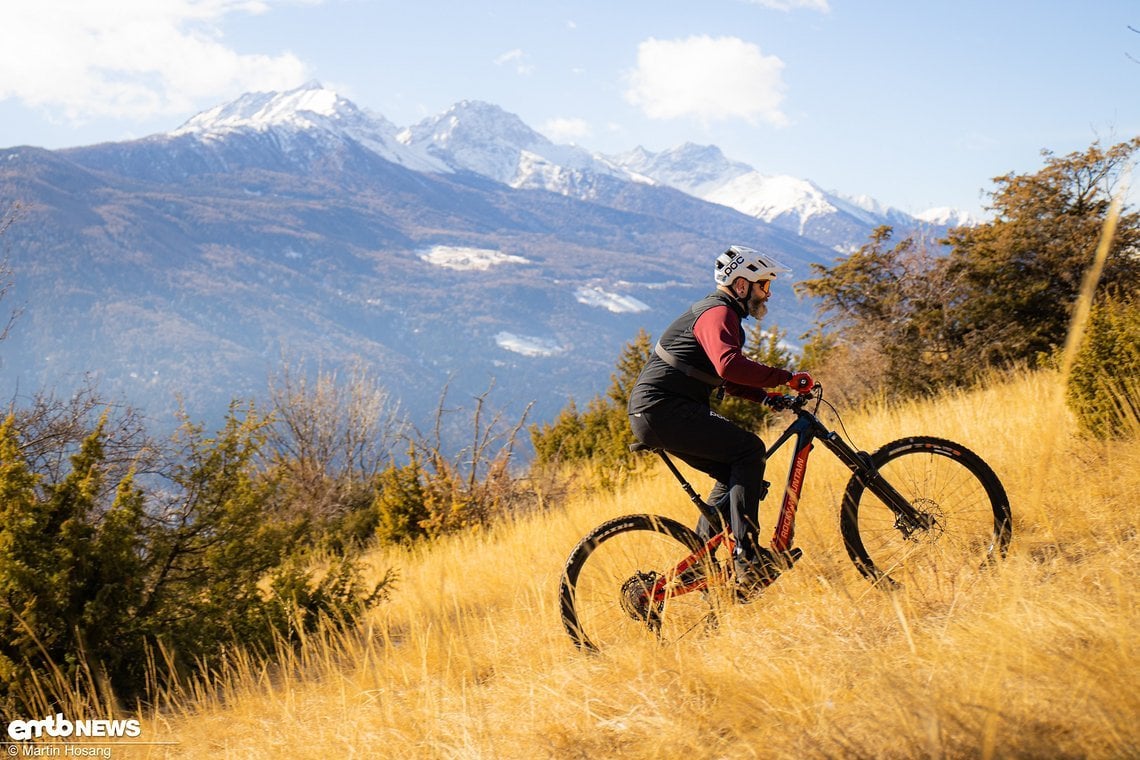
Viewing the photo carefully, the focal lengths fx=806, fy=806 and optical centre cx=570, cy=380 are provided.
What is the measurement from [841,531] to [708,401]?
971 mm

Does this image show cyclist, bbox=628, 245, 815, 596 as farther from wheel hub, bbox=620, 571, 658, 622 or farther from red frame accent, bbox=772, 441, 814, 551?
wheel hub, bbox=620, 571, 658, 622

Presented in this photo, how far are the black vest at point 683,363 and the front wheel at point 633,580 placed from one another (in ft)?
2.13

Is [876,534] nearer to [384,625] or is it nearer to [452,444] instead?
[384,625]

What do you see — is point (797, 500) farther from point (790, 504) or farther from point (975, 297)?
point (975, 297)

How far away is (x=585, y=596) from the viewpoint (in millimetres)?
4391

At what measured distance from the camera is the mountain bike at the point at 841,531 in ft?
13.9

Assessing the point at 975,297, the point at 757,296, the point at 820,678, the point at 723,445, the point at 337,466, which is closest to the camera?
the point at 820,678

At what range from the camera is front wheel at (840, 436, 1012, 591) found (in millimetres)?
4223

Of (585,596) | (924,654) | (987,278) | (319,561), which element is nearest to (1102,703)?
(924,654)

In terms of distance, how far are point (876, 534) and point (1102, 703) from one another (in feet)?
6.48

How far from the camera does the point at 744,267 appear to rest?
429cm

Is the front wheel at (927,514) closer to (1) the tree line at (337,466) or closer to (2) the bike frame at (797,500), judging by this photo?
(2) the bike frame at (797,500)

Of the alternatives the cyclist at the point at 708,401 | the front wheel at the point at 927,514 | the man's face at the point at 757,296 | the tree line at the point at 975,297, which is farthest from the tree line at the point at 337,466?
the man's face at the point at 757,296

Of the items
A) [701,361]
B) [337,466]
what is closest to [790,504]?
[701,361]
